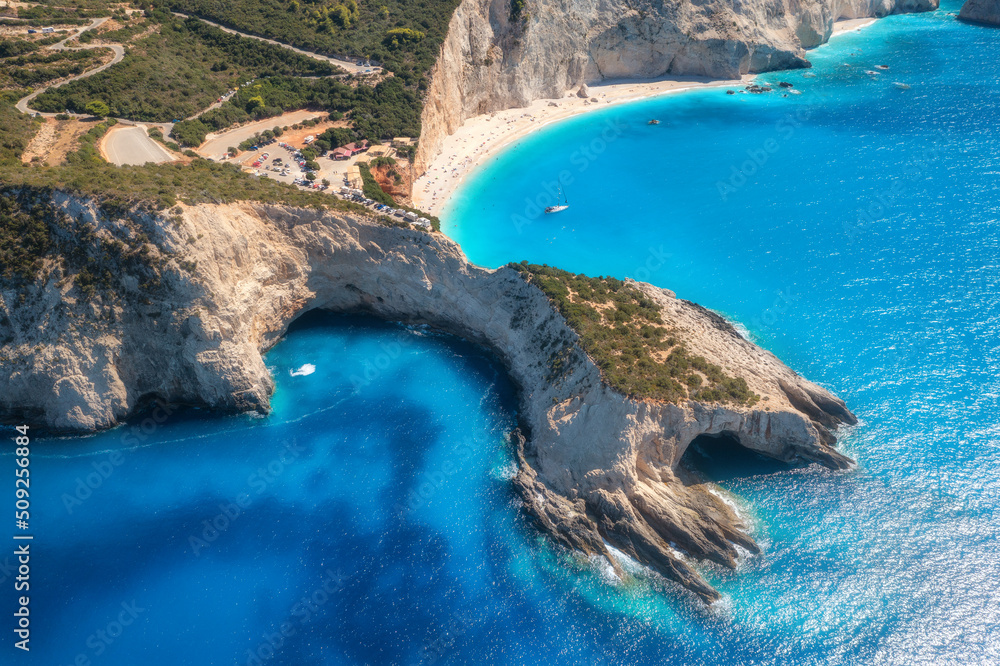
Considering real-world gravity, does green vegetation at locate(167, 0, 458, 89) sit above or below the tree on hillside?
above

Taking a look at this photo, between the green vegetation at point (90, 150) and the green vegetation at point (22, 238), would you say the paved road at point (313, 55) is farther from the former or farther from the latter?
the green vegetation at point (22, 238)

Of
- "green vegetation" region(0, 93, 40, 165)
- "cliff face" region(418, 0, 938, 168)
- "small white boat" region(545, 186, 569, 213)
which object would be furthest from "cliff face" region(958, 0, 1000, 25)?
"green vegetation" region(0, 93, 40, 165)

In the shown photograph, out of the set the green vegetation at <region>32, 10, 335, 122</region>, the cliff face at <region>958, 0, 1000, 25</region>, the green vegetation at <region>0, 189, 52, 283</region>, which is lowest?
the green vegetation at <region>0, 189, 52, 283</region>

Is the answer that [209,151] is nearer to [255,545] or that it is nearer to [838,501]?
[255,545]

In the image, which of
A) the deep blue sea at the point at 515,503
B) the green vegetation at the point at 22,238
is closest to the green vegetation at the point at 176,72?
the green vegetation at the point at 22,238

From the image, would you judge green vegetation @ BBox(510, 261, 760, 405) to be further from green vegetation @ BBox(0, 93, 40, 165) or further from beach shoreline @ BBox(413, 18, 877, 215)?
→ green vegetation @ BBox(0, 93, 40, 165)

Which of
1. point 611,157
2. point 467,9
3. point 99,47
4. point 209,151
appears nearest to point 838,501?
point 611,157

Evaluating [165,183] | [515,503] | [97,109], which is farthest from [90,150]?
[515,503]
